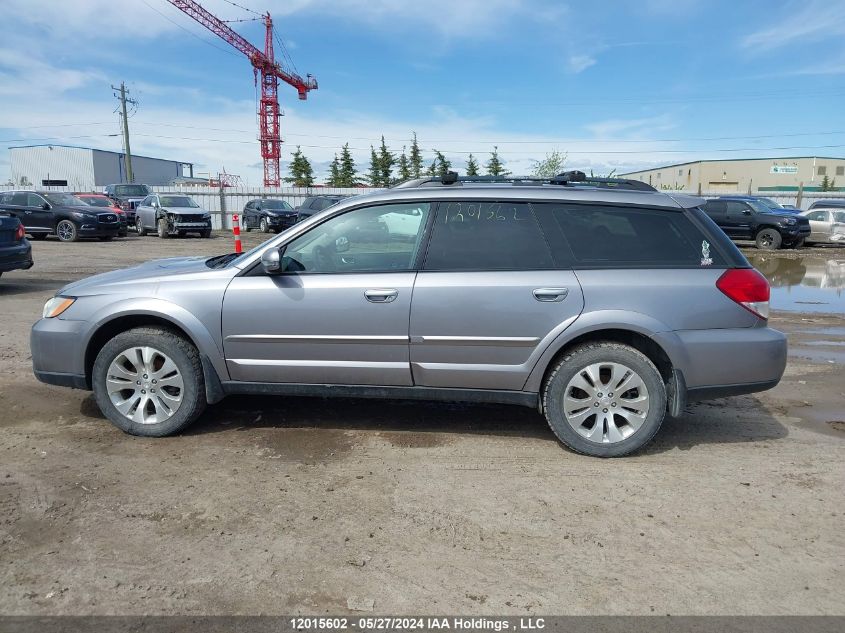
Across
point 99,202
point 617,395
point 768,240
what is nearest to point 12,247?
point 617,395

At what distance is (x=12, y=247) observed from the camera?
403 inches

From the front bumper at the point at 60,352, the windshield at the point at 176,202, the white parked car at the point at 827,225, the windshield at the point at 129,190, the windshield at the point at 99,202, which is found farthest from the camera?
the windshield at the point at 129,190

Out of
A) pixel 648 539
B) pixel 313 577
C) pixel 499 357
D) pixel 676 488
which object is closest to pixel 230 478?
pixel 313 577

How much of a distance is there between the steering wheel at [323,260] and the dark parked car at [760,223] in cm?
1973

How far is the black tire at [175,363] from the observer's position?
429 centimetres

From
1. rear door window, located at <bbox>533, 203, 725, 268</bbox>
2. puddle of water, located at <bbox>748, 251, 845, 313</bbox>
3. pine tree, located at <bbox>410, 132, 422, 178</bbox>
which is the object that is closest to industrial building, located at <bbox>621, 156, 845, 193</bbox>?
pine tree, located at <bbox>410, 132, 422, 178</bbox>

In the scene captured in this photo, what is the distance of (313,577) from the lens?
278 cm

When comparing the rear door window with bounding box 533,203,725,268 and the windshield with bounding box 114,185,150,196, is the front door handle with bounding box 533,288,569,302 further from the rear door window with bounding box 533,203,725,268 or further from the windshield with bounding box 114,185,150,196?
the windshield with bounding box 114,185,150,196

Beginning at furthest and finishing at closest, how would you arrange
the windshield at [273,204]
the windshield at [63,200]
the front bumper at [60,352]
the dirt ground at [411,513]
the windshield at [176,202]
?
the windshield at [273,204]
the windshield at [176,202]
the windshield at [63,200]
the front bumper at [60,352]
the dirt ground at [411,513]

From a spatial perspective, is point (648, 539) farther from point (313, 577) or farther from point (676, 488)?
point (313, 577)

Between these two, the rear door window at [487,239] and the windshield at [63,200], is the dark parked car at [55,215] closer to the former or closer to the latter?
the windshield at [63,200]

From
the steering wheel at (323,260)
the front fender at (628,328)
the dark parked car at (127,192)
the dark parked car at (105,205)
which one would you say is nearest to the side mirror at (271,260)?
the steering wheel at (323,260)

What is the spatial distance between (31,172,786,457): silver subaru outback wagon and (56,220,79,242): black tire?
63.7ft

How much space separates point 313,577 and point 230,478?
46.4 inches
